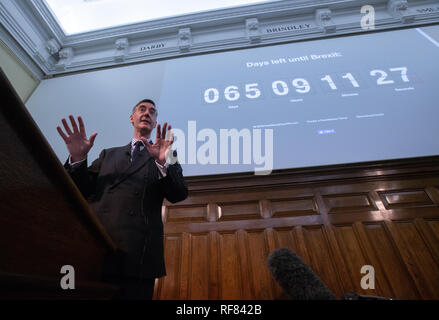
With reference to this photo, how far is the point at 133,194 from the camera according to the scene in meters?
0.73

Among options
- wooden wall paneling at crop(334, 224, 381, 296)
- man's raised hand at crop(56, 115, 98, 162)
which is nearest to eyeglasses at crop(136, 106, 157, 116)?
man's raised hand at crop(56, 115, 98, 162)

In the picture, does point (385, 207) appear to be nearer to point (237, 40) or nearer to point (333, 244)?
point (333, 244)

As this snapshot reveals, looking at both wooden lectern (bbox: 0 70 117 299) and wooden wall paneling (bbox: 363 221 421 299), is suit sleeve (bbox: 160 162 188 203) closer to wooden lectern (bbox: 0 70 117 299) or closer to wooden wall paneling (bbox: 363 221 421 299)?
wooden lectern (bbox: 0 70 117 299)

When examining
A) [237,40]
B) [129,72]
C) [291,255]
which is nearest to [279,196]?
[291,255]

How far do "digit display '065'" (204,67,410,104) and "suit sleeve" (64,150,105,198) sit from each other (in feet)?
5.19

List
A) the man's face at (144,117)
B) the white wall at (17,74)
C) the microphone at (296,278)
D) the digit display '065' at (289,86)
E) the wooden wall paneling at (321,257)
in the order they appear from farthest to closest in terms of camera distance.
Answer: the white wall at (17,74) < the digit display '065' at (289,86) < the wooden wall paneling at (321,257) < the man's face at (144,117) < the microphone at (296,278)

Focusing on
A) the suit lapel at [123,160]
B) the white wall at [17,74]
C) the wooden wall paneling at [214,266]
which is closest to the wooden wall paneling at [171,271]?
the wooden wall paneling at [214,266]

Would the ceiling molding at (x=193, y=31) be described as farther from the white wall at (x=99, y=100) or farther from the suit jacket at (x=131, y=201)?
the suit jacket at (x=131, y=201)

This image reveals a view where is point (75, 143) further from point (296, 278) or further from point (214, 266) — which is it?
point (214, 266)

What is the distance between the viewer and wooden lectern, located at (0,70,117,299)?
0.34m

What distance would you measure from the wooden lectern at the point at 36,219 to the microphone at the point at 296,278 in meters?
0.53

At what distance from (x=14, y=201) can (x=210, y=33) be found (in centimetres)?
349

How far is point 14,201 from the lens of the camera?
36cm

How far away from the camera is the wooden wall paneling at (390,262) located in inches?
55.6
